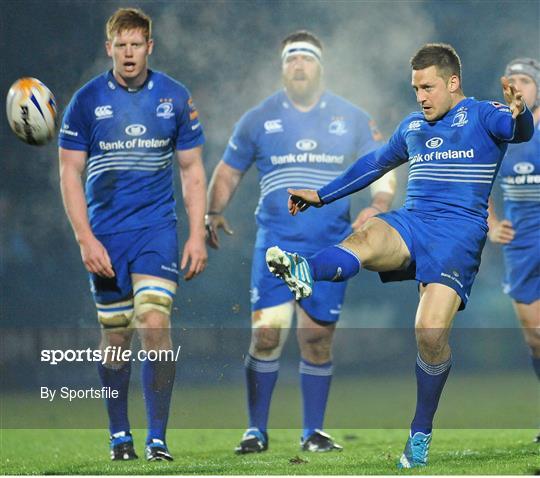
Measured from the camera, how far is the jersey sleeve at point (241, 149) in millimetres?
9250

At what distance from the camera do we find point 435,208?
7383mm

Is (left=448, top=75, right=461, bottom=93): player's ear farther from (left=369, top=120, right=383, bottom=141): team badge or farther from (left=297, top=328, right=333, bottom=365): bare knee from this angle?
(left=297, top=328, right=333, bottom=365): bare knee

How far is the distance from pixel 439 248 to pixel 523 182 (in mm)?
2466

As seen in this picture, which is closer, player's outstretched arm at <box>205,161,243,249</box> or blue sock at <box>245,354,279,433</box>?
blue sock at <box>245,354,279,433</box>

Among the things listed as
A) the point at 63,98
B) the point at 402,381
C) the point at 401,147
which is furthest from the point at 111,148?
the point at 402,381

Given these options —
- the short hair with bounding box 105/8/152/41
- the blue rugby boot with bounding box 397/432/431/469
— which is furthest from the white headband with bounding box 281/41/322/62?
the blue rugby boot with bounding box 397/432/431/469

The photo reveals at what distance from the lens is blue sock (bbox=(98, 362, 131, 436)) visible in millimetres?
8430

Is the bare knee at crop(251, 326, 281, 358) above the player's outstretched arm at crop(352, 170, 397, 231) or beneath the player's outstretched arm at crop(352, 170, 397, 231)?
beneath

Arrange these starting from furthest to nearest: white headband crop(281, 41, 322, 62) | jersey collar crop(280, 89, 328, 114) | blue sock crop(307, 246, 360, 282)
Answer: white headband crop(281, 41, 322, 62), jersey collar crop(280, 89, 328, 114), blue sock crop(307, 246, 360, 282)

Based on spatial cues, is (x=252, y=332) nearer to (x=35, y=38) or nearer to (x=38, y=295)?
(x=38, y=295)

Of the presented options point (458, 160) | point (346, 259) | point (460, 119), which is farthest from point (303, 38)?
point (346, 259)

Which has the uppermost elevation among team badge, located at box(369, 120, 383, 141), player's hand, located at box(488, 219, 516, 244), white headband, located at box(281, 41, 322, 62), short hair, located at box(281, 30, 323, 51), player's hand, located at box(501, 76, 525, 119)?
short hair, located at box(281, 30, 323, 51)

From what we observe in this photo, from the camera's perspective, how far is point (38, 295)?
959 centimetres


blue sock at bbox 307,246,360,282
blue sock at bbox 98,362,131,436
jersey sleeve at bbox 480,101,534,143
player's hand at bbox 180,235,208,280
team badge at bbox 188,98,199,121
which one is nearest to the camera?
blue sock at bbox 307,246,360,282
